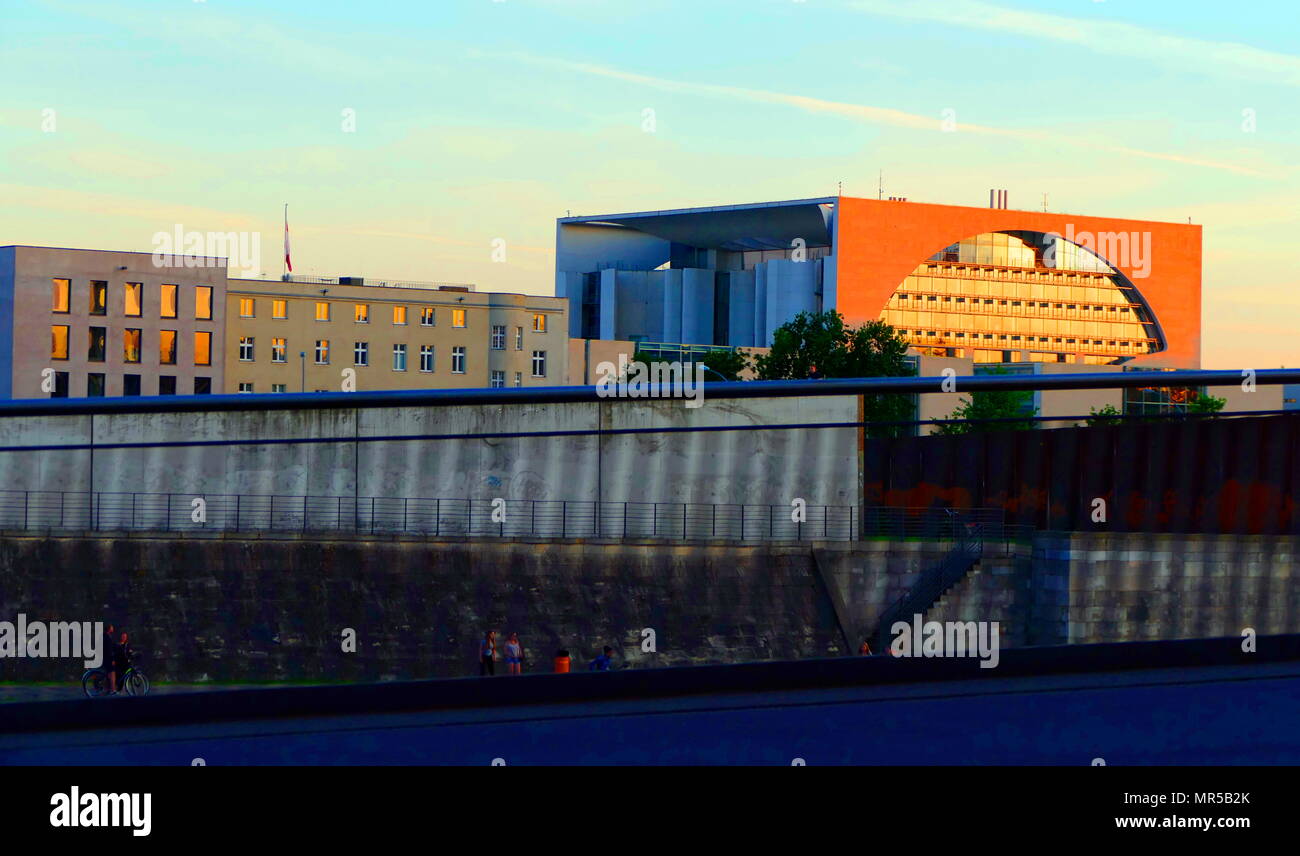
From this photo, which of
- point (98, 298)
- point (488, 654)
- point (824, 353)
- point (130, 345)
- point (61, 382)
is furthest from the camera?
point (130, 345)

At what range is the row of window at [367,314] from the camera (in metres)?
101

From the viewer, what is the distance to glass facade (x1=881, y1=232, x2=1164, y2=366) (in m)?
152

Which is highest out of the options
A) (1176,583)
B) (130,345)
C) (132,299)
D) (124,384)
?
(132,299)

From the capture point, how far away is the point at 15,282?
8938 cm

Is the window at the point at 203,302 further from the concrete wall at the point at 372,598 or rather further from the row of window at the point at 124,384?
the concrete wall at the point at 372,598

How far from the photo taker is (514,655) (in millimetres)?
7195

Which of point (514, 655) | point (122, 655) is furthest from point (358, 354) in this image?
point (122, 655)

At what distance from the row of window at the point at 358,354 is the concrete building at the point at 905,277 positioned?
4289 centimetres

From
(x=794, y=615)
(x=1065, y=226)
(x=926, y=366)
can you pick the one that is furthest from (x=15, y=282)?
(x=1065, y=226)

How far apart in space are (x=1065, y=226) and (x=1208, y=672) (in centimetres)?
15880

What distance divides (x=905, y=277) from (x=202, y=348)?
7144 cm

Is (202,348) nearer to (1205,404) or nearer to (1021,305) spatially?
(1021,305)

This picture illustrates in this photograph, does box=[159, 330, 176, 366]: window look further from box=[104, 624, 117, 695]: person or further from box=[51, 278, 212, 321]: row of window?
box=[104, 624, 117, 695]: person
